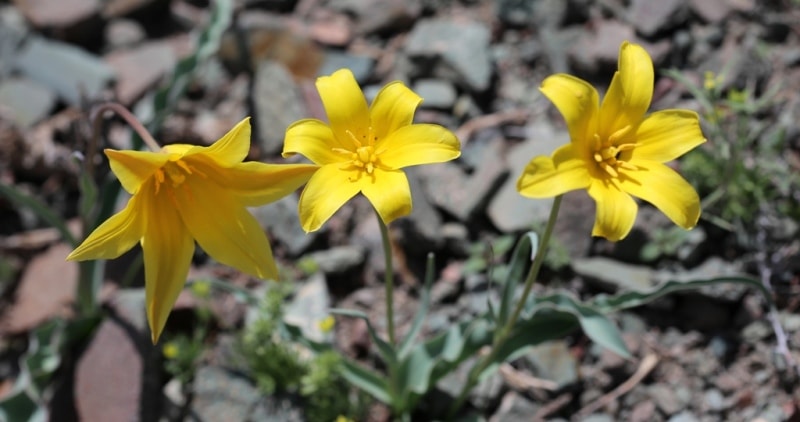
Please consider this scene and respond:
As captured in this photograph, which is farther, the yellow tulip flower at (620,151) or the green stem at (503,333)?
the green stem at (503,333)

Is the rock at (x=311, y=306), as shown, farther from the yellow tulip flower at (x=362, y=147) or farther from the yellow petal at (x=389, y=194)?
the yellow petal at (x=389, y=194)

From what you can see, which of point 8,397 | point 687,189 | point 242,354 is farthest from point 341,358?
point 687,189

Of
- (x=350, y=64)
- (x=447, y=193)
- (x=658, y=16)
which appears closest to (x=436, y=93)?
(x=350, y=64)

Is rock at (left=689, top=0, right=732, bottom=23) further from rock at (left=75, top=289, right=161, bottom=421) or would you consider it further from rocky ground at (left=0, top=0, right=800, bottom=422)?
rock at (left=75, top=289, right=161, bottom=421)

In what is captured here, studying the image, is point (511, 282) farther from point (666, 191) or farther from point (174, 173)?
point (174, 173)

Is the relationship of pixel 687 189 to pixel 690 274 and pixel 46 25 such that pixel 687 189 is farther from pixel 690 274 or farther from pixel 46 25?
pixel 46 25

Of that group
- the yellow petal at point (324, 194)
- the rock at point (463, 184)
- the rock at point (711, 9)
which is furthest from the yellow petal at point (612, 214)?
the rock at point (711, 9)
